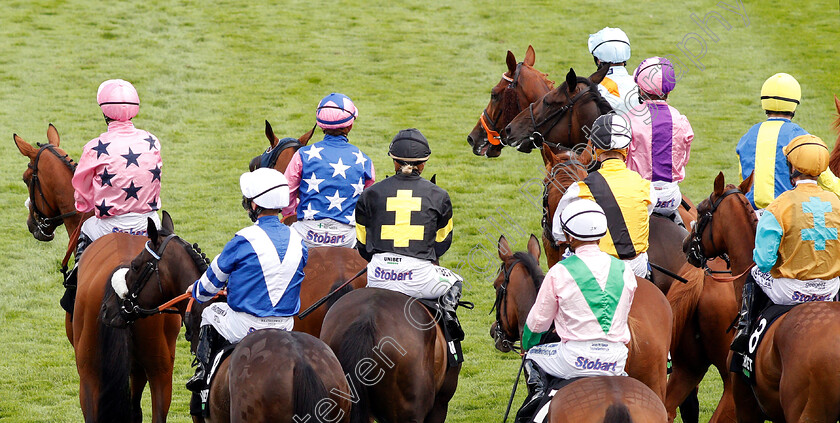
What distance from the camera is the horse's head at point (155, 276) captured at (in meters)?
6.05

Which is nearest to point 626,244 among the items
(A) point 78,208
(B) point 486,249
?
(A) point 78,208

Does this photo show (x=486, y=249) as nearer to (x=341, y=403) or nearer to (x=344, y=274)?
(x=344, y=274)

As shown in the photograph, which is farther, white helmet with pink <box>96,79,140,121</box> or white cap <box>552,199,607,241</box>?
white helmet with pink <box>96,79,140,121</box>

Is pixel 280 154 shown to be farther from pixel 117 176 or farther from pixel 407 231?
pixel 407 231

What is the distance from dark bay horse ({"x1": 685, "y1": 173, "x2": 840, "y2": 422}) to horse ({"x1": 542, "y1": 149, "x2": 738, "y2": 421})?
498 millimetres

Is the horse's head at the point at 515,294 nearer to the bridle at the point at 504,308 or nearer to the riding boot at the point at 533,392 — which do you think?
the bridle at the point at 504,308

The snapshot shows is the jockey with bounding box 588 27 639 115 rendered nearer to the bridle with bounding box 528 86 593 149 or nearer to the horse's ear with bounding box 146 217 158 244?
the bridle with bounding box 528 86 593 149

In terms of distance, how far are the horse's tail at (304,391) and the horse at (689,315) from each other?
2.47m

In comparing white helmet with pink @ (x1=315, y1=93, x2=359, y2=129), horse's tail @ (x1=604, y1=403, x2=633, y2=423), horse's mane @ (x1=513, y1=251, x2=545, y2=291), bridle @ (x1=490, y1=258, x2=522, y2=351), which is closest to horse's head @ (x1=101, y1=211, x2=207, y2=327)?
white helmet with pink @ (x1=315, y1=93, x2=359, y2=129)

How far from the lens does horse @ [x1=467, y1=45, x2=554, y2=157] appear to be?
25.6 feet

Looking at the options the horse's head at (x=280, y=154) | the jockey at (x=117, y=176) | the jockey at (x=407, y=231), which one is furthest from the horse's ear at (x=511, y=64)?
the jockey at (x=117, y=176)

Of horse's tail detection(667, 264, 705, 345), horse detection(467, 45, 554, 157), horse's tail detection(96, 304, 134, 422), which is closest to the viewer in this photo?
horse's tail detection(96, 304, 134, 422)

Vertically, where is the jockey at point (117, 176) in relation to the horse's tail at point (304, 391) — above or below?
above

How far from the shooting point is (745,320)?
6051mm
